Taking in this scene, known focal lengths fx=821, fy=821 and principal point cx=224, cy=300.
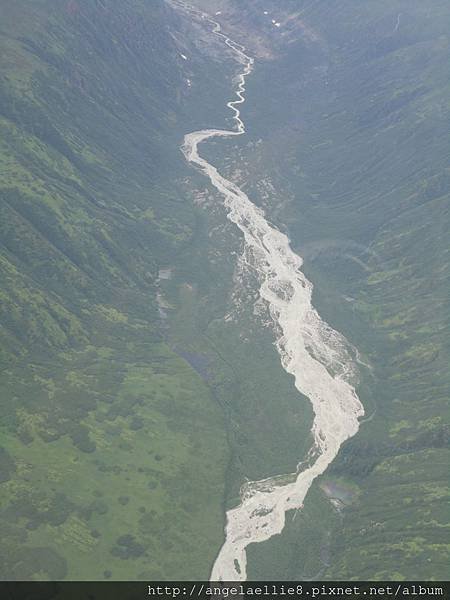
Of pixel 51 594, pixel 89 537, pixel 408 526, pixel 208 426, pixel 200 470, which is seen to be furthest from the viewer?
pixel 208 426

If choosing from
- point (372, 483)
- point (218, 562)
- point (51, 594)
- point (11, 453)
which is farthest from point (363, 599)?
point (11, 453)

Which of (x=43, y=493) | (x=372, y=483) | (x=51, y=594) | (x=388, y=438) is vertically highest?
(x=388, y=438)

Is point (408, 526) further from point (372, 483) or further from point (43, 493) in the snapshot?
point (43, 493)

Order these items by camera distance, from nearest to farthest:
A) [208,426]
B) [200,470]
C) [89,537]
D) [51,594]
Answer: [51,594] < [89,537] < [200,470] < [208,426]

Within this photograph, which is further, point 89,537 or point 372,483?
point 372,483

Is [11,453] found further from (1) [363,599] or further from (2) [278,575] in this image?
(1) [363,599]

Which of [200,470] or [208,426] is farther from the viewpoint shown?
[208,426]

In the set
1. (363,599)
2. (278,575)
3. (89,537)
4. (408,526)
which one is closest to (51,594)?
(89,537)

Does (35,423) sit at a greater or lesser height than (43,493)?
greater

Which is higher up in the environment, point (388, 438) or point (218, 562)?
point (388, 438)
